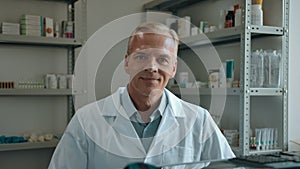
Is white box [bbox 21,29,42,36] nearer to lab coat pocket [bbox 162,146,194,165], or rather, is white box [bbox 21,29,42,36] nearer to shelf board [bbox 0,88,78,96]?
shelf board [bbox 0,88,78,96]

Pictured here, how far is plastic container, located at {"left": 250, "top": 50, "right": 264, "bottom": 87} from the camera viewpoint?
67.3 inches

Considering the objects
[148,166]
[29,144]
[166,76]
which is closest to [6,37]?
[29,144]

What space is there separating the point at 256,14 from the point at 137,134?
1111 millimetres

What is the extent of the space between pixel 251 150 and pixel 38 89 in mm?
1114

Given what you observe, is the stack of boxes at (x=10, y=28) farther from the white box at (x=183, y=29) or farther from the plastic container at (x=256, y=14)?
the plastic container at (x=256, y=14)

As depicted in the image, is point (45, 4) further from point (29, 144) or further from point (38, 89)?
point (29, 144)

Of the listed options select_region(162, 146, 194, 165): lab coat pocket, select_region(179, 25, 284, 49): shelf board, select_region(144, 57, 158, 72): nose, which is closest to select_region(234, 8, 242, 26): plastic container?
select_region(179, 25, 284, 49): shelf board

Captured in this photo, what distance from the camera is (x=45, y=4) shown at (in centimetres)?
226

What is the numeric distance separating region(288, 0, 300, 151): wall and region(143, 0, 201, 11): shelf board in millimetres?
775

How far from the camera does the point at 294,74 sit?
1.78 metres

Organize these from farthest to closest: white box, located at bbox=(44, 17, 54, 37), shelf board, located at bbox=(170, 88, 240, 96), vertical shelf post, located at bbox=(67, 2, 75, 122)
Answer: vertical shelf post, located at bbox=(67, 2, 75, 122), white box, located at bbox=(44, 17, 54, 37), shelf board, located at bbox=(170, 88, 240, 96)

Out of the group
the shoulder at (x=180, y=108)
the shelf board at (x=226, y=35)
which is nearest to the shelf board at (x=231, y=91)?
the shelf board at (x=226, y=35)

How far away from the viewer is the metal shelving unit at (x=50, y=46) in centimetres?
200

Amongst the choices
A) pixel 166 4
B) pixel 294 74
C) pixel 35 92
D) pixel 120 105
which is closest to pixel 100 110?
pixel 120 105
